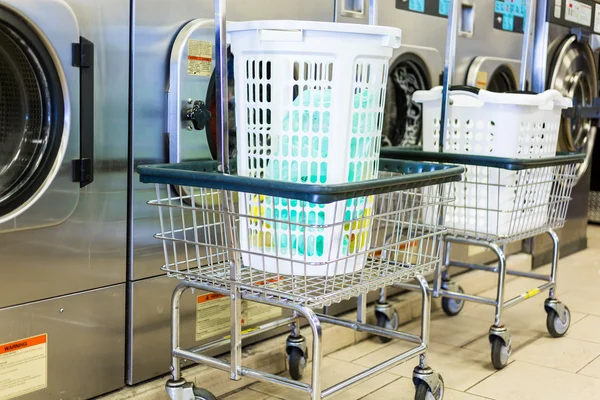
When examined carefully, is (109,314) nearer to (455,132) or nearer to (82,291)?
(82,291)

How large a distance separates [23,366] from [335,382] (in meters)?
1.01

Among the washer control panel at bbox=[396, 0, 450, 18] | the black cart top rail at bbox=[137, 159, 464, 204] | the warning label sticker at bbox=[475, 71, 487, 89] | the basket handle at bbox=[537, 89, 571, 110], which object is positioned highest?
the washer control panel at bbox=[396, 0, 450, 18]

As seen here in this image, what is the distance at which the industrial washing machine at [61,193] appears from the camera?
1630mm

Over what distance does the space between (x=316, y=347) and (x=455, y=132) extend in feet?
3.87

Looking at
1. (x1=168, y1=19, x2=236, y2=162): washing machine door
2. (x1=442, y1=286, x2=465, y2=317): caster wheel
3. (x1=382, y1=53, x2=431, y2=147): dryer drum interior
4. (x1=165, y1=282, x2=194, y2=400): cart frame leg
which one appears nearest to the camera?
(x1=165, y1=282, x2=194, y2=400): cart frame leg

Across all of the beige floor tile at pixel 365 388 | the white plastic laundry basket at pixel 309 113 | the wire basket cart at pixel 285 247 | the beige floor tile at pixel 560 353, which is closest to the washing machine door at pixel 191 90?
the wire basket cart at pixel 285 247

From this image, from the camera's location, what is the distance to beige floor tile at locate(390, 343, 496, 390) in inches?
93.2

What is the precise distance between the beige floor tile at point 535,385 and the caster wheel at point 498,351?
0.10ft

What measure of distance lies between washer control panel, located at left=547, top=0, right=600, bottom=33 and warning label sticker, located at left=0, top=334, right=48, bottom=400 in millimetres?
2829

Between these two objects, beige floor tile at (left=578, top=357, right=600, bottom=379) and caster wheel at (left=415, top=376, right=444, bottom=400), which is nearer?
caster wheel at (left=415, top=376, right=444, bottom=400)

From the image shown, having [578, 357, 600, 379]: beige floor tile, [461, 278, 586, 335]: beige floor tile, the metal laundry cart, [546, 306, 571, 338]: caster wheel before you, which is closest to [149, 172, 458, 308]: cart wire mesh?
the metal laundry cart

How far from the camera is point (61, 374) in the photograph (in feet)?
5.95

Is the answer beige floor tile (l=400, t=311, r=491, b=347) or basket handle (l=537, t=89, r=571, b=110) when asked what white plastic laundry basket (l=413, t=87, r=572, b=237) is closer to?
basket handle (l=537, t=89, r=571, b=110)

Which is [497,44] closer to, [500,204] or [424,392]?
[500,204]
